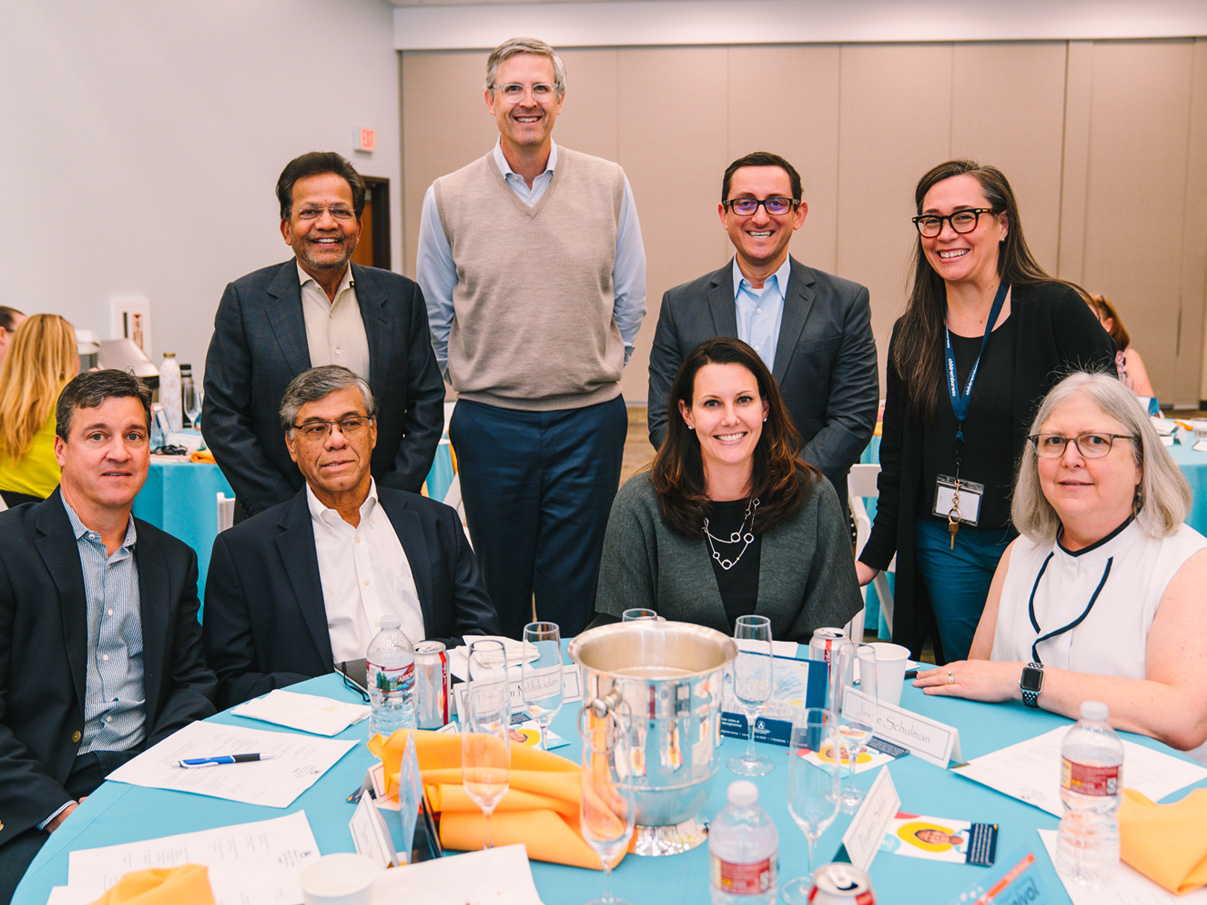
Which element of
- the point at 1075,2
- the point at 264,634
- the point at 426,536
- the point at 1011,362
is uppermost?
the point at 1075,2

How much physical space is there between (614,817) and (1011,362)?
1.97 m

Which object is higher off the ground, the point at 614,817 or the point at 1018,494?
the point at 1018,494

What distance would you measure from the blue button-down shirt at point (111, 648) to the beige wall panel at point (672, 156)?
7.03m

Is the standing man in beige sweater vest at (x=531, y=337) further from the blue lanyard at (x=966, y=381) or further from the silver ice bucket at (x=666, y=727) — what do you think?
the silver ice bucket at (x=666, y=727)

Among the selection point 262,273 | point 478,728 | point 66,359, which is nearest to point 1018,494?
point 478,728

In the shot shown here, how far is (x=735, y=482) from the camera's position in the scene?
2.44m

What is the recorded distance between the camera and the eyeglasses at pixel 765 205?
297cm

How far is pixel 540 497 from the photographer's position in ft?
10.6

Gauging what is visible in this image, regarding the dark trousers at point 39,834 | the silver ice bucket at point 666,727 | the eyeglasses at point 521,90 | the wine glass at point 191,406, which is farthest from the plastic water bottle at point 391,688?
the wine glass at point 191,406

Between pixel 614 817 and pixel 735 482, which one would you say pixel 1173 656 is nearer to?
pixel 735 482

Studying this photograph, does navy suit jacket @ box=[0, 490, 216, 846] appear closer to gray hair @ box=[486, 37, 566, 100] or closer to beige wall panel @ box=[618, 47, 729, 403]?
gray hair @ box=[486, 37, 566, 100]

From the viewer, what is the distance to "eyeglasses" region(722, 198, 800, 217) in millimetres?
2975

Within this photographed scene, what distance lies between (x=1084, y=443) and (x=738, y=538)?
2.65ft

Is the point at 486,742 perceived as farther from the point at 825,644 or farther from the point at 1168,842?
the point at 1168,842
